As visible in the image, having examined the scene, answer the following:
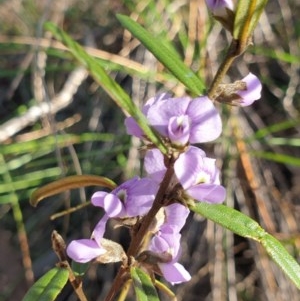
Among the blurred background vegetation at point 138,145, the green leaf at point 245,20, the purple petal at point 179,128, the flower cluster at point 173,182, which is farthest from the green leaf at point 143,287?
the blurred background vegetation at point 138,145

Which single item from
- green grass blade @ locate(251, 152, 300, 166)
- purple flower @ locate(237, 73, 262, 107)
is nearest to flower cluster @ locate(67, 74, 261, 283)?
purple flower @ locate(237, 73, 262, 107)

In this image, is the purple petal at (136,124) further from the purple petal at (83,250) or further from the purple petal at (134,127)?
the purple petal at (83,250)

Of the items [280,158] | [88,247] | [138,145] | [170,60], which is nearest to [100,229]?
[88,247]

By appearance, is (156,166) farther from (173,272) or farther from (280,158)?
(280,158)

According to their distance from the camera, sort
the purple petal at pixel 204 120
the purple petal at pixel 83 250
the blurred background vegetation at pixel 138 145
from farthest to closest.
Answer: the blurred background vegetation at pixel 138 145 < the purple petal at pixel 83 250 < the purple petal at pixel 204 120

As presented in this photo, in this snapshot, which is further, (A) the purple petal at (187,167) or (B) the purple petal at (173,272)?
(B) the purple petal at (173,272)

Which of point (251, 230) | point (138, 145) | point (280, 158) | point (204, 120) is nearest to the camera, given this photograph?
point (204, 120)
